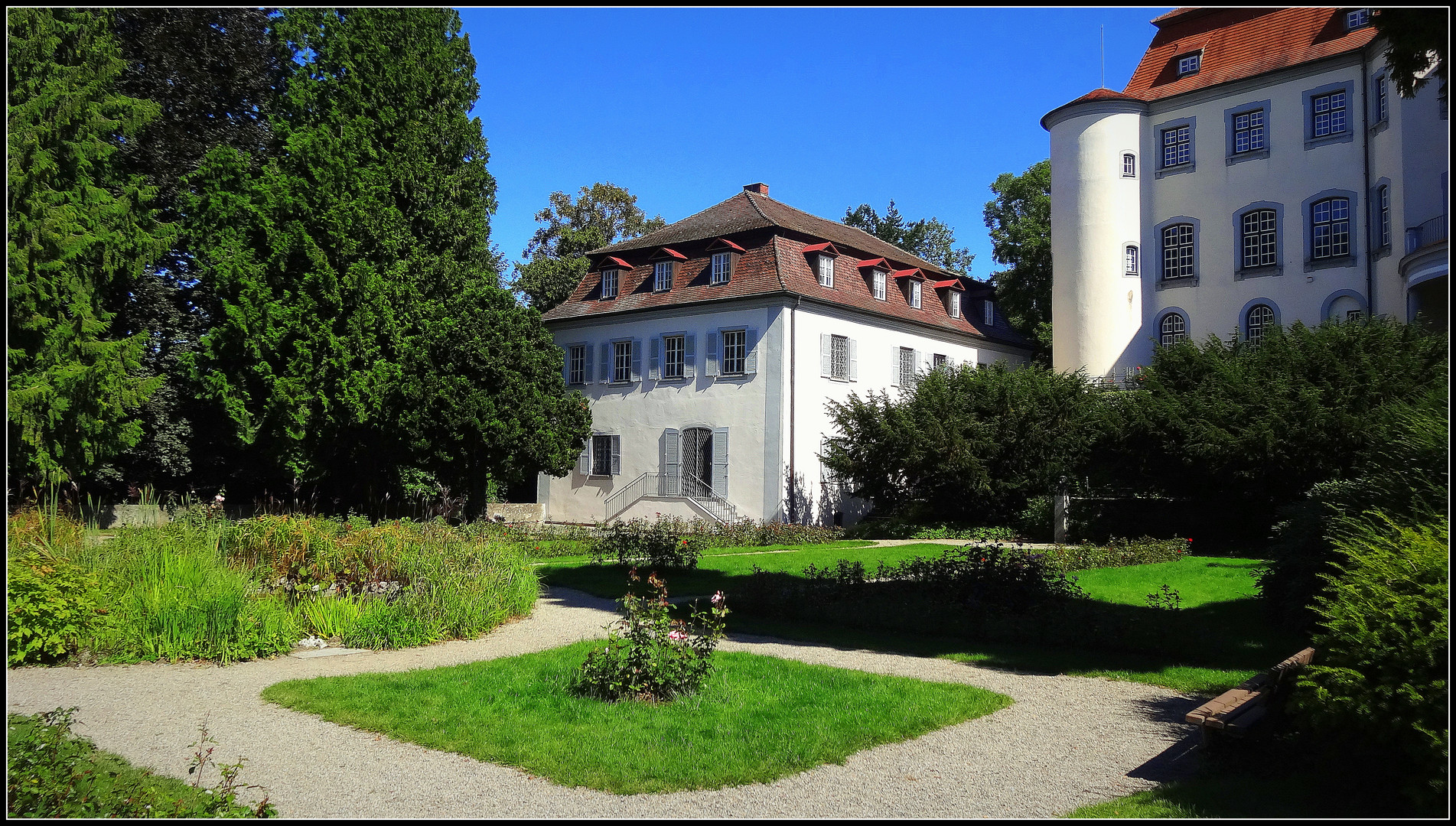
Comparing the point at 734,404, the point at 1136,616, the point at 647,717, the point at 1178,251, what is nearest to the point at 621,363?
the point at 734,404

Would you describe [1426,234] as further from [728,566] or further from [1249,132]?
[728,566]

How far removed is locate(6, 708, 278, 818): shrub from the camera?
14.8ft

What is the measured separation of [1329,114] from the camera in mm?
29422

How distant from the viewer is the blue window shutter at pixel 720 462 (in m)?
30.1

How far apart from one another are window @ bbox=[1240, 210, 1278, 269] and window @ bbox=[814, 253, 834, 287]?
13.1m

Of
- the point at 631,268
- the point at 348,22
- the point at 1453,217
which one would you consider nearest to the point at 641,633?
the point at 1453,217

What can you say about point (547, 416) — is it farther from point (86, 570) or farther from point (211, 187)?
point (86, 570)

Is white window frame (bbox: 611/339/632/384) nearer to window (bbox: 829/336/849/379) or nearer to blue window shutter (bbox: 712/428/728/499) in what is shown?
blue window shutter (bbox: 712/428/728/499)

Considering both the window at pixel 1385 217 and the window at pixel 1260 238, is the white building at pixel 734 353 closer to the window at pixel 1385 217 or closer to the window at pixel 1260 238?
the window at pixel 1260 238

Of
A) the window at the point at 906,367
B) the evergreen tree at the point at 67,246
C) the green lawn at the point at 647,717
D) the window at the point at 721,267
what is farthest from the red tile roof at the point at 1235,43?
the evergreen tree at the point at 67,246

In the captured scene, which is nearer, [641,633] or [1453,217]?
[1453,217]

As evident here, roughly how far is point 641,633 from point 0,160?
5337 millimetres

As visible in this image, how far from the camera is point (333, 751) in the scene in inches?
244

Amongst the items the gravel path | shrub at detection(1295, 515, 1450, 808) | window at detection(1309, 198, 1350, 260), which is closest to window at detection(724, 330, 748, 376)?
window at detection(1309, 198, 1350, 260)
